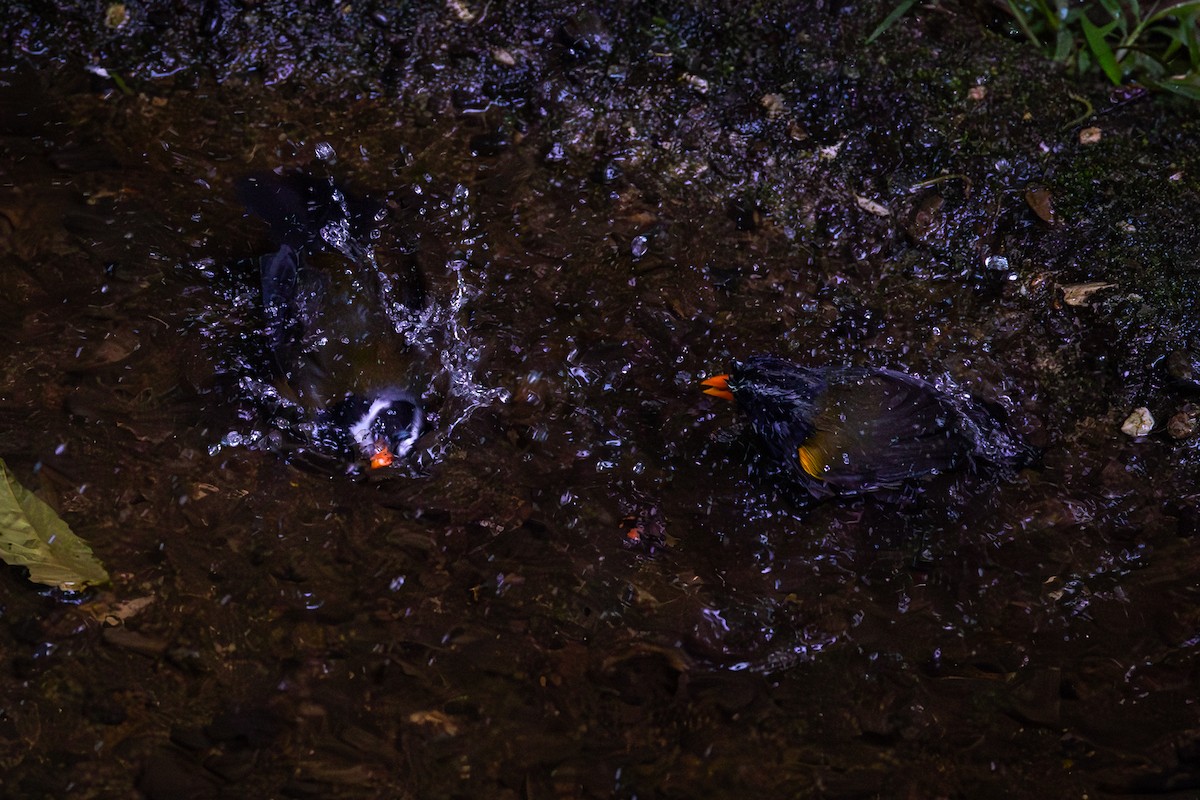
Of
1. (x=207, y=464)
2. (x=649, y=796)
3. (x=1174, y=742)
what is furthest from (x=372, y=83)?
(x=1174, y=742)

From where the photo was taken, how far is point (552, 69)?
11.6 feet

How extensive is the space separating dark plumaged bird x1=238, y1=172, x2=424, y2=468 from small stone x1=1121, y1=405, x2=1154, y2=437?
2.20 m

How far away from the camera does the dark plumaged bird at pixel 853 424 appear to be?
8.74ft

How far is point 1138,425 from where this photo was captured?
3033 mm

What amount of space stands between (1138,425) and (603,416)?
1.68 metres

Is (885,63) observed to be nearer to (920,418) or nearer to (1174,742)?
(920,418)

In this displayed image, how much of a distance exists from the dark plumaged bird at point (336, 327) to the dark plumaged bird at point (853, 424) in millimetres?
1006

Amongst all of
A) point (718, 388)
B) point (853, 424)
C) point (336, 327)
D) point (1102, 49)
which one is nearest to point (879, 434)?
A: point (853, 424)

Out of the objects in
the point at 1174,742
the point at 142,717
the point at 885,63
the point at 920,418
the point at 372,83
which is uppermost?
the point at 372,83

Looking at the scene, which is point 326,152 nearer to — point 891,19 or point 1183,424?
point 891,19

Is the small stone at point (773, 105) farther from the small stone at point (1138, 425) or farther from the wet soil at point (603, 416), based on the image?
the small stone at point (1138, 425)

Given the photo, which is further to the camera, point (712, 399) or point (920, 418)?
point (712, 399)

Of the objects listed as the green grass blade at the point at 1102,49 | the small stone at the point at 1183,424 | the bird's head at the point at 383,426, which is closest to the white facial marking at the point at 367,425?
the bird's head at the point at 383,426

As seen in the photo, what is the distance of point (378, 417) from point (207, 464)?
1.83 ft
